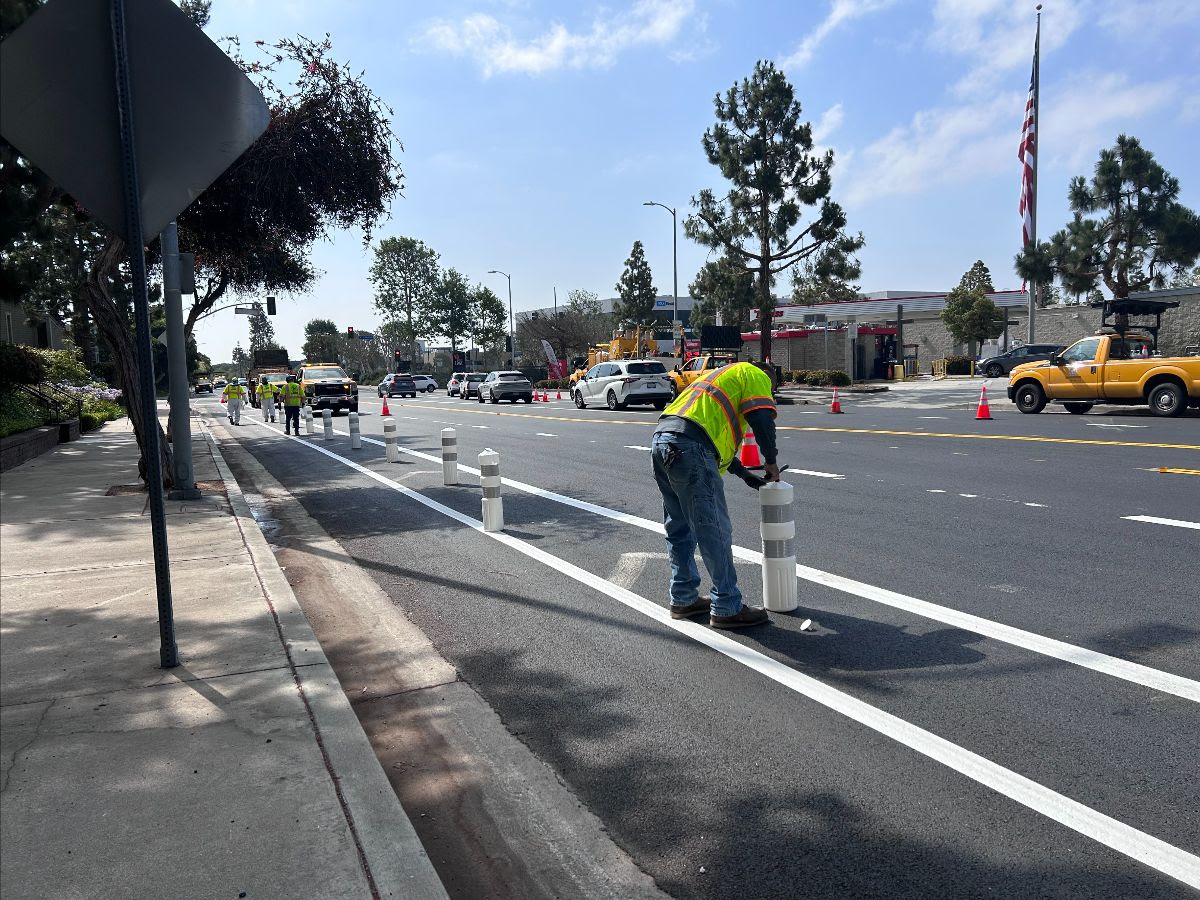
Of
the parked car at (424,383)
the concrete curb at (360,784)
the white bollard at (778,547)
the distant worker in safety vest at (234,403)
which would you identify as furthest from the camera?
the parked car at (424,383)

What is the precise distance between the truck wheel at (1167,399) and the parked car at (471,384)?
37.1 meters

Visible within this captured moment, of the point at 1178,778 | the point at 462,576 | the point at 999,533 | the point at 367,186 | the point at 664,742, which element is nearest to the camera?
the point at 1178,778

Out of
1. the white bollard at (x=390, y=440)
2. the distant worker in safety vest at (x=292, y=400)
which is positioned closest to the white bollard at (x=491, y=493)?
the white bollard at (x=390, y=440)

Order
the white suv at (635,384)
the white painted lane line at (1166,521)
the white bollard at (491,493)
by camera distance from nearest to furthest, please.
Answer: the white painted lane line at (1166,521) → the white bollard at (491,493) → the white suv at (635,384)

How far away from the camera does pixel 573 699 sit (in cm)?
490

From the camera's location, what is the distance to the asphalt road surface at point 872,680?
330 cm

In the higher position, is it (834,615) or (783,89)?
(783,89)

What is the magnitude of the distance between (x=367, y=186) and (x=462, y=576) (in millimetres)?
8229

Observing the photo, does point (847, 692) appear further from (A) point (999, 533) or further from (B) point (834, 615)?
(A) point (999, 533)

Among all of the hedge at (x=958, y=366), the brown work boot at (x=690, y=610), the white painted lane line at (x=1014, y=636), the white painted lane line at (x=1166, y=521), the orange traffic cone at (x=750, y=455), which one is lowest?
the white painted lane line at (x=1014, y=636)

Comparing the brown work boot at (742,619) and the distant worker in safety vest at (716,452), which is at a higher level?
the distant worker in safety vest at (716,452)

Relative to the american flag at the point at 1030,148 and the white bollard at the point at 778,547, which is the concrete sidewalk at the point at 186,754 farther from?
the american flag at the point at 1030,148

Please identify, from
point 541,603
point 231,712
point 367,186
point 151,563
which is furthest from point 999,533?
point 367,186

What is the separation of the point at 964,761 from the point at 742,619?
78.5 inches
